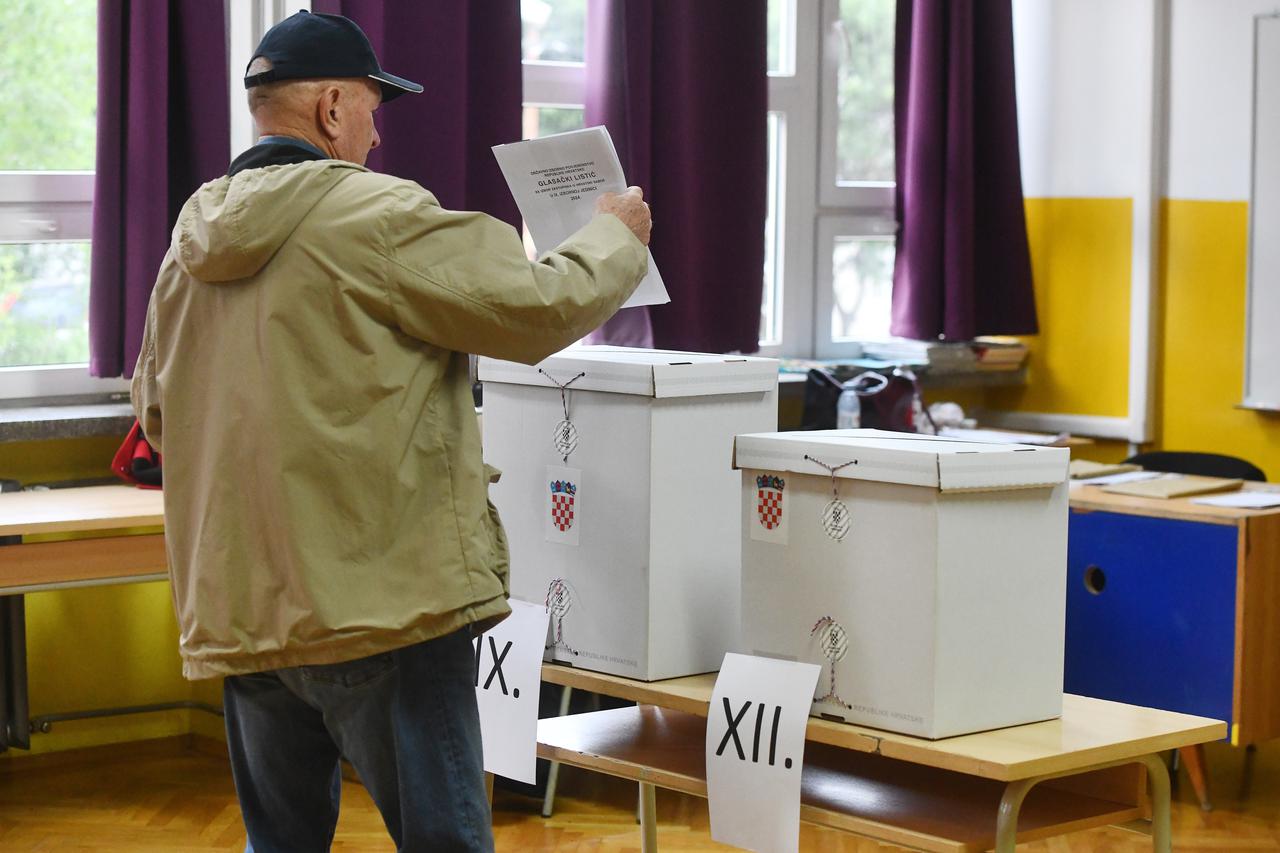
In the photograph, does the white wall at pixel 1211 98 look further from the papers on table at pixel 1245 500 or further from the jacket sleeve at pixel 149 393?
the jacket sleeve at pixel 149 393

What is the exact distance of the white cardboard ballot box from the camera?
1.74 m

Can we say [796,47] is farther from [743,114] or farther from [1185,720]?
[1185,720]

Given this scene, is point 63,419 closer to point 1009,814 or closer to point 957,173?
point 1009,814

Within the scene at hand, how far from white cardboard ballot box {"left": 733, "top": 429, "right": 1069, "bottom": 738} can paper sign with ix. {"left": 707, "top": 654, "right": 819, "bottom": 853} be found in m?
0.04

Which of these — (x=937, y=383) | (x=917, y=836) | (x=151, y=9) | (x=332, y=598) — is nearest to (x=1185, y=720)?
(x=917, y=836)

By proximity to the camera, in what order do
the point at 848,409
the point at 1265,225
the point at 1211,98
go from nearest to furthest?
1. the point at 848,409
2. the point at 1265,225
3. the point at 1211,98

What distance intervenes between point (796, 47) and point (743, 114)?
0.56 m

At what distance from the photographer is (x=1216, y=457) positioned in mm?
4121

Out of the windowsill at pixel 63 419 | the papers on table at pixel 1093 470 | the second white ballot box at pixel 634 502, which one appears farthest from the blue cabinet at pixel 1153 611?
the windowsill at pixel 63 419

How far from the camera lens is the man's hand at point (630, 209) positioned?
1.88 metres

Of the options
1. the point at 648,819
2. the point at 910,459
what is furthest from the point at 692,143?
the point at 910,459

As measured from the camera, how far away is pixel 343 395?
5.52 ft

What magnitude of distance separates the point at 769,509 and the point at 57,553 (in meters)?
1.90

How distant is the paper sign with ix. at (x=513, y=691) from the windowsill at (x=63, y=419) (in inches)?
73.3
